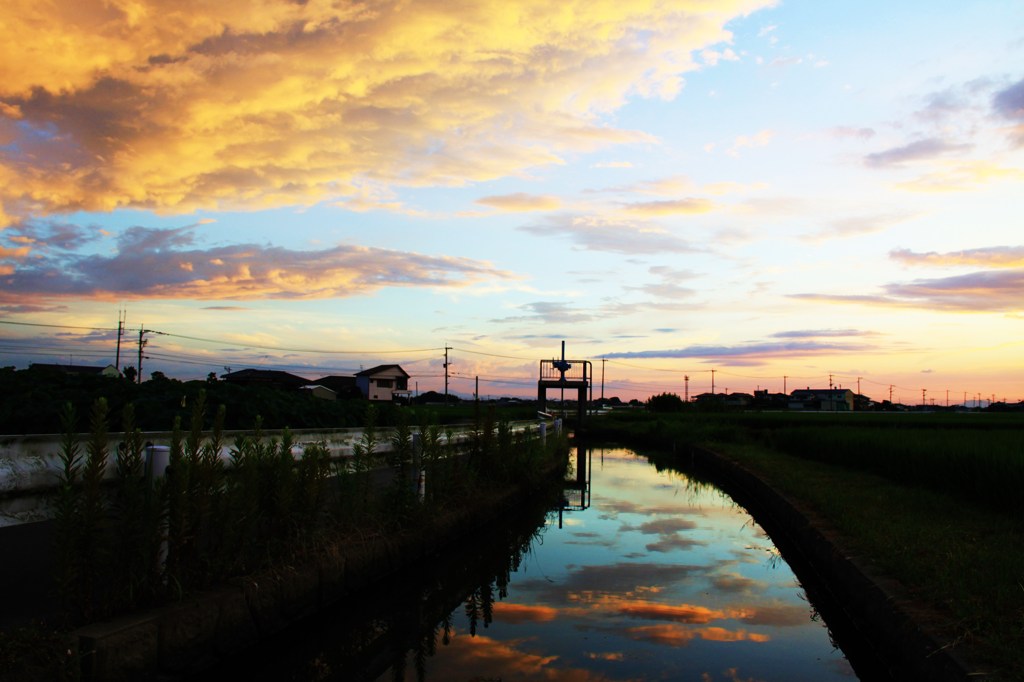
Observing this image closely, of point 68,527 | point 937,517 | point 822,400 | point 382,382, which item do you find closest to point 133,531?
point 68,527

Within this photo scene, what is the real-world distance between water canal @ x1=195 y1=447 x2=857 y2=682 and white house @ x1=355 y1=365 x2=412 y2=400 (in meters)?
68.2

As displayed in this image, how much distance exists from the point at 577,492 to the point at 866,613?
949 cm

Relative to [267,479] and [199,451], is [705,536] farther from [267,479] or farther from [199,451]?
[199,451]

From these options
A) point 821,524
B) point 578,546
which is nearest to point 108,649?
point 578,546

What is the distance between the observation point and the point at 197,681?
13.0 feet

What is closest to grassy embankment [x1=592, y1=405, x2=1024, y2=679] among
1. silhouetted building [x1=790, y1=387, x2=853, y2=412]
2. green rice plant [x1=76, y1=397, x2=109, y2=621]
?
green rice plant [x1=76, y1=397, x2=109, y2=621]

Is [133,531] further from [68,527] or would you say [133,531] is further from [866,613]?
[866,613]

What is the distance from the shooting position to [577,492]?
1497 centimetres

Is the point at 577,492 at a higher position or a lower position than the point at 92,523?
lower

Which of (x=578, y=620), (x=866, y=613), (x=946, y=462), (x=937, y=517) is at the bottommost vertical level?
(x=578, y=620)

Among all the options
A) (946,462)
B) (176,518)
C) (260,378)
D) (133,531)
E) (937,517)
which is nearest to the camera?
(133,531)

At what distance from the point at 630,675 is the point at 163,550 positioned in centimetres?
305

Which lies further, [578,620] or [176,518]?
[578,620]

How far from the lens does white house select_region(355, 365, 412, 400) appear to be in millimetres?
77750
